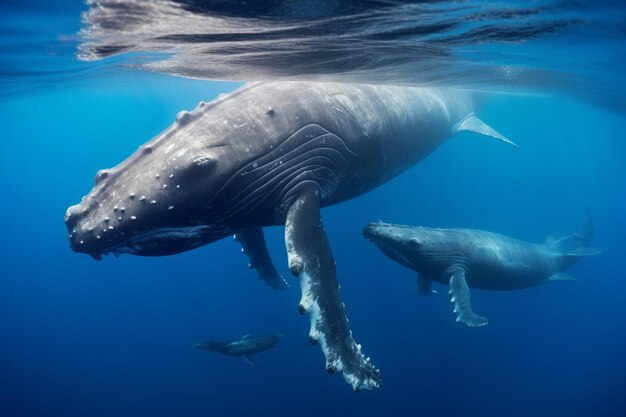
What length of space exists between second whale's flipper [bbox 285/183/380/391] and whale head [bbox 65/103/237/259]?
1.46 m

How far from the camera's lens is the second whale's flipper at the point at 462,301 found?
11891 mm

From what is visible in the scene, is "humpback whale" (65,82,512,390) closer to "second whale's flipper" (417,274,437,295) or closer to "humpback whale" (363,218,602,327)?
"humpback whale" (363,218,602,327)

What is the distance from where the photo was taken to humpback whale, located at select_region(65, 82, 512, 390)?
594cm

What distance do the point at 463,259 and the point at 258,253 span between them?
7.49m

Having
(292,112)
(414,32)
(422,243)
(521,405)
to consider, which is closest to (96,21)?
(292,112)

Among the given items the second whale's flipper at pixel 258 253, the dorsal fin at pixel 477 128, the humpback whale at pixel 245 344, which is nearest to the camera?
the second whale's flipper at pixel 258 253

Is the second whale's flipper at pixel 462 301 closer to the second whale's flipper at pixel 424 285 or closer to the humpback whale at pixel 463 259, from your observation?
the humpback whale at pixel 463 259

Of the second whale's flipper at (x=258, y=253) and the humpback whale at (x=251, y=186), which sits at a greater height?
the humpback whale at (x=251, y=186)

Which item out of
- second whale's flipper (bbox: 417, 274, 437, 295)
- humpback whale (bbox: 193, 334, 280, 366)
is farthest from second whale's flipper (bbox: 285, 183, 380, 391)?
humpback whale (bbox: 193, 334, 280, 366)

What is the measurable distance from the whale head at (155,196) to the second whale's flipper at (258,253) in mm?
2571

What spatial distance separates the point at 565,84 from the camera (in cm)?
1998

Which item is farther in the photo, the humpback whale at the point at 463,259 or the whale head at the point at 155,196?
the humpback whale at the point at 463,259

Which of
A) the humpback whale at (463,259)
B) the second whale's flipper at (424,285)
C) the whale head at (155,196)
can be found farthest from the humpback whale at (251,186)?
the second whale's flipper at (424,285)

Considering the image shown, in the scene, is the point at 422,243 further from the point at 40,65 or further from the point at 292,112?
the point at 40,65
